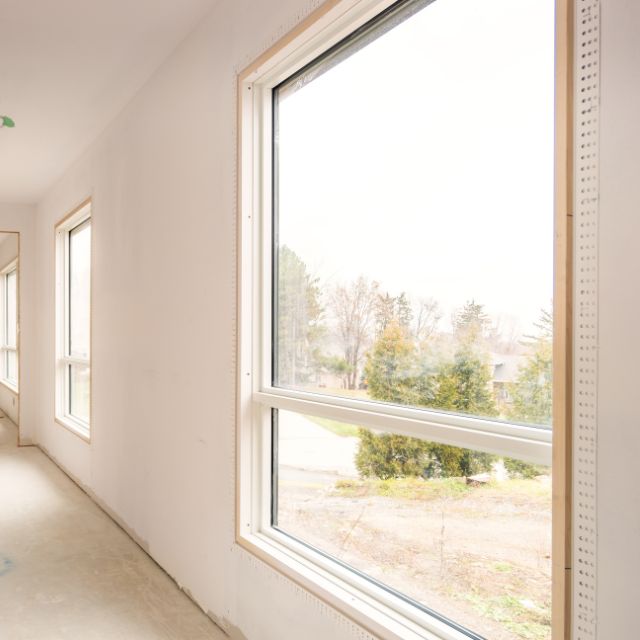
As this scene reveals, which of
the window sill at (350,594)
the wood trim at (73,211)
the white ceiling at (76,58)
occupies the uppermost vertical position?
the white ceiling at (76,58)

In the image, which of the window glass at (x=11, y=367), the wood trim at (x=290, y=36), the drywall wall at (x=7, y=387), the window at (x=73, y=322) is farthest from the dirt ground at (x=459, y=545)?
the window glass at (x=11, y=367)

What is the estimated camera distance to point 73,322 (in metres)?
6.22

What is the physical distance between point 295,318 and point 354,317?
14.5 inches

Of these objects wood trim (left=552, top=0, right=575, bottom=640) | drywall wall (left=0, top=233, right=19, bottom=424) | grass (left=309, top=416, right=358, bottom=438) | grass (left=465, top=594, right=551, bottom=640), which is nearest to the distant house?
wood trim (left=552, top=0, right=575, bottom=640)

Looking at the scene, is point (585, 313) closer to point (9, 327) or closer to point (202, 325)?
point (202, 325)

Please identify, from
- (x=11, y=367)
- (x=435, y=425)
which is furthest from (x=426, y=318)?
(x=11, y=367)

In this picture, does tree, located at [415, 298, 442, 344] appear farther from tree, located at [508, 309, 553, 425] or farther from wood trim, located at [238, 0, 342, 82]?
wood trim, located at [238, 0, 342, 82]

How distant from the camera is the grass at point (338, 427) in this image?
2166 millimetres

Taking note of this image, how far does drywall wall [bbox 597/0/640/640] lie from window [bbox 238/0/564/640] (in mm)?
146

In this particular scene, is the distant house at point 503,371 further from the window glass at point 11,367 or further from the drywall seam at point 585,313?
the window glass at point 11,367

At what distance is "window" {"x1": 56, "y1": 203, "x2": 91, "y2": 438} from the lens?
5.70 meters

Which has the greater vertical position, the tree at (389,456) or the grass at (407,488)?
the tree at (389,456)

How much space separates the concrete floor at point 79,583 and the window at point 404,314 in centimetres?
65

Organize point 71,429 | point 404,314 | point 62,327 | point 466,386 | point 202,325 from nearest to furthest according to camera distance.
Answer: point 466,386, point 404,314, point 202,325, point 71,429, point 62,327
